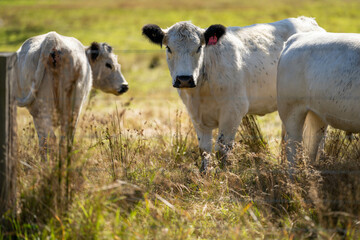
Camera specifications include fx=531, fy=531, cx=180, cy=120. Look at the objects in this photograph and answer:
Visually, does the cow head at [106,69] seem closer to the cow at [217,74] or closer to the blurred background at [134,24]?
the cow at [217,74]

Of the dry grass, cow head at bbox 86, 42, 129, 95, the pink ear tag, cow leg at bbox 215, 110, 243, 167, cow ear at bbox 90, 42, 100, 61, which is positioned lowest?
the dry grass

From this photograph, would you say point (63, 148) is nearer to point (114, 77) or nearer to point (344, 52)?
point (344, 52)

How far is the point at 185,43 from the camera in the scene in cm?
642

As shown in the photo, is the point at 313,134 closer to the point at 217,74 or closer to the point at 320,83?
the point at 320,83

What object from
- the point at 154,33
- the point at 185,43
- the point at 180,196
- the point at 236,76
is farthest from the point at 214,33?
the point at 180,196

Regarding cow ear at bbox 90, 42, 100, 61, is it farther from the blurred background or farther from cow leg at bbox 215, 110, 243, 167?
the blurred background

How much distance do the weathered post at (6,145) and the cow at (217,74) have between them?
2350 millimetres

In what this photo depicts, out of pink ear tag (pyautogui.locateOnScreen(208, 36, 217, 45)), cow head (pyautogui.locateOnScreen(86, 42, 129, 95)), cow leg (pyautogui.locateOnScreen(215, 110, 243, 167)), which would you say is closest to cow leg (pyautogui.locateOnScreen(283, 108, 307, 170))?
cow leg (pyautogui.locateOnScreen(215, 110, 243, 167))

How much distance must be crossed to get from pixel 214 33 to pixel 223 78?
569 millimetres

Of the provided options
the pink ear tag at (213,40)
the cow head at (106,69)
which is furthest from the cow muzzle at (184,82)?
the cow head at (106,69)

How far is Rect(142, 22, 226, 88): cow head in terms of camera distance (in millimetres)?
6252

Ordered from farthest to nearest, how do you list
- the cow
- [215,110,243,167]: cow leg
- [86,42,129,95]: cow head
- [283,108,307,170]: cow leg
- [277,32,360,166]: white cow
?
[86,42,129,95]: cow head
[215,110,243,167]: cow leg
the cow
[283,108,307,170]: cow leg
[277,32,360,166]: white cow

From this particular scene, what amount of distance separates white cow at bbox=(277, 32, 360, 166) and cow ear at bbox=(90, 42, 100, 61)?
Answer: 10.7 ft

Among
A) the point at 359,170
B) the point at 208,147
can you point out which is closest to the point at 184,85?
the point at 208,147
